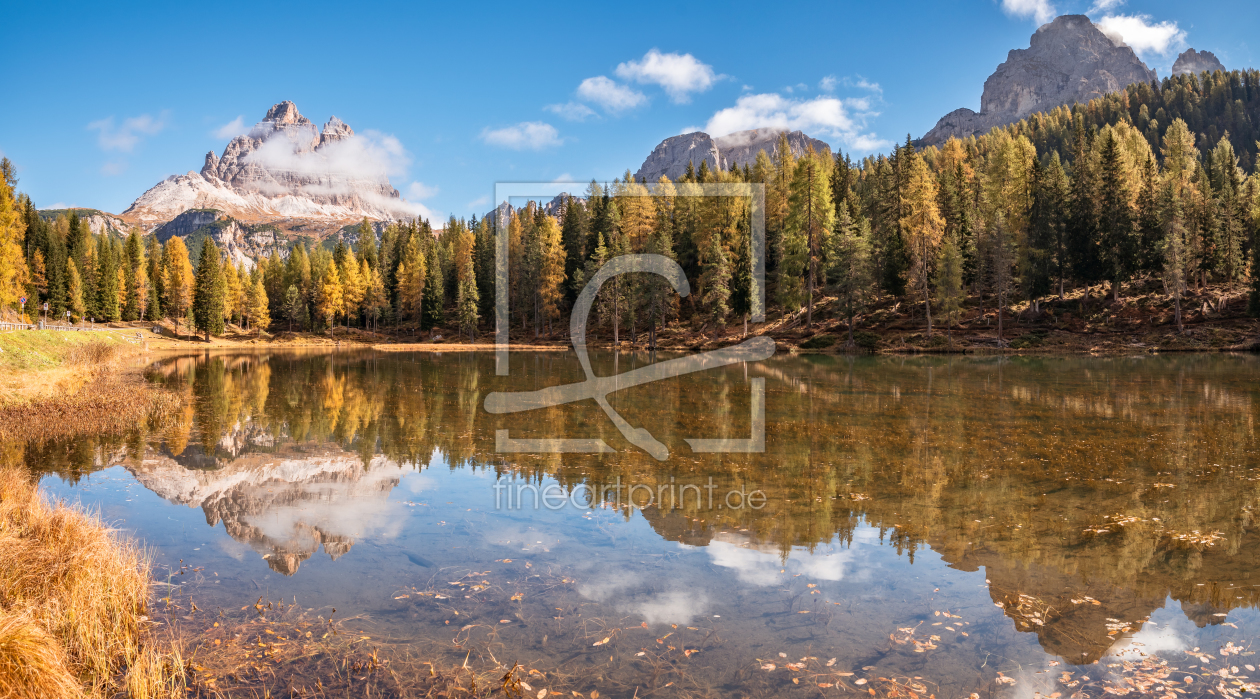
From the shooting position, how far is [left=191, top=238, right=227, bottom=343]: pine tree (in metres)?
84.7

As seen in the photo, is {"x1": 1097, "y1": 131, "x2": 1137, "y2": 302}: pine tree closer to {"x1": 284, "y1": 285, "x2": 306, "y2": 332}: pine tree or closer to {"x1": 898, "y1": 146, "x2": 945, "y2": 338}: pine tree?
{"x1": 898, "y1": 146, "x2": 945, "y2": 338}: pine tree

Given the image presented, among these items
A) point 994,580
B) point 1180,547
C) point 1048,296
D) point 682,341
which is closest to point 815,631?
point 994,580

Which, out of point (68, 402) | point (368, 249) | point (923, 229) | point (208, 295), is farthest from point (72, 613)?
point (368, 249)

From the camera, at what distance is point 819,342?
59469mm

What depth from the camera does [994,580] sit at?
8.44 m

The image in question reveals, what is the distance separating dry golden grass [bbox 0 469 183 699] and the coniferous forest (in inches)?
1771

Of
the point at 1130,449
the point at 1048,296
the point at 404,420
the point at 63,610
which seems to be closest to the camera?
the point at 63,610

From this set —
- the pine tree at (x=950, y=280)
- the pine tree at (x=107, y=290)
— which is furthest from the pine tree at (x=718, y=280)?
the pine tree at (x=107, y=290)

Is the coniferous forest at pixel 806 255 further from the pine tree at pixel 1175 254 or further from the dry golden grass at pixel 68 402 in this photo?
the dry golden grass at pixel 68 402

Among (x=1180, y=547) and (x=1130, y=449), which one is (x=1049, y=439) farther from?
(x=1180, y=547)

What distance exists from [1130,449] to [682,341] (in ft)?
171

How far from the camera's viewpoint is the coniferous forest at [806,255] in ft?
191

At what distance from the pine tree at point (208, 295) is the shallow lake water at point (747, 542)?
248 ft
